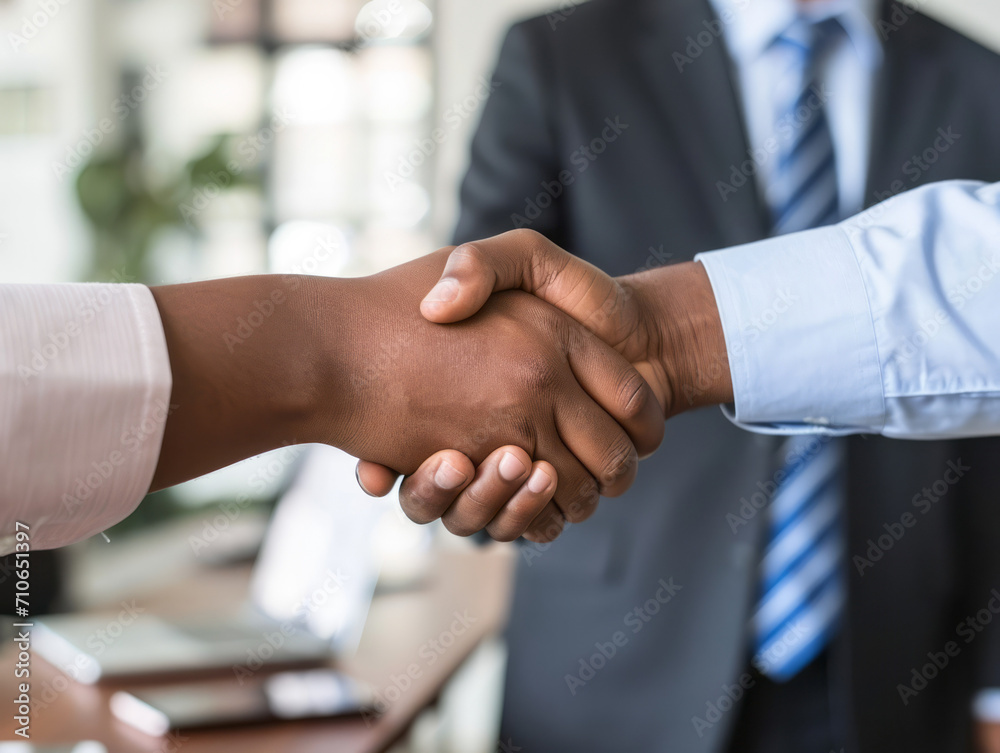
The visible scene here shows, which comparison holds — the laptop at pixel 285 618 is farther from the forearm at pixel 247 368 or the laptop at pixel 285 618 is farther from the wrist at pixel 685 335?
the wrist at pixel 685 335

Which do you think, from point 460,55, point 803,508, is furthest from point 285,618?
point 460,55

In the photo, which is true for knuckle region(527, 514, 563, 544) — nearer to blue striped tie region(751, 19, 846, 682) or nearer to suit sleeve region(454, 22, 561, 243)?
blue striped tie region(751, 19, 846, 682)

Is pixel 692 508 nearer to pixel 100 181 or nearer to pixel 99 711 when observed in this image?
pixel 99 711

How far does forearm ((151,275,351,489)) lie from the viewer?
760 mm

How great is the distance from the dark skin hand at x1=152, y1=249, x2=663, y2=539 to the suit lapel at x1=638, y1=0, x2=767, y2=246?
0.34m

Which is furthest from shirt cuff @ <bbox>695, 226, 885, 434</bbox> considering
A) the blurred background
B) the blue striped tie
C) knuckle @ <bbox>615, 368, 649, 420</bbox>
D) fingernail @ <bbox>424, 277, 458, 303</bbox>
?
the blurred background

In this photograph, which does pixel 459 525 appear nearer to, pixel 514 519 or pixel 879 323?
pixel 514 519

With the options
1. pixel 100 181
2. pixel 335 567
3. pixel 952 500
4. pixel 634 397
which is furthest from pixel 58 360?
pixel 100 181

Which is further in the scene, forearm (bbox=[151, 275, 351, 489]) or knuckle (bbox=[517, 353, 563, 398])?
knuckle (bbox=[517, 353, 563, 398])

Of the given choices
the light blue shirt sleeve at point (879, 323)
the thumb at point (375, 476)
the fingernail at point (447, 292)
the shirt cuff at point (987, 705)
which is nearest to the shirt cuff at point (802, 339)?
the light blue shirt sleeve at point (879, 323)

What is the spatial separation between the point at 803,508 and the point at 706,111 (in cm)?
63

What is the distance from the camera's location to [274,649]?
1.23 m

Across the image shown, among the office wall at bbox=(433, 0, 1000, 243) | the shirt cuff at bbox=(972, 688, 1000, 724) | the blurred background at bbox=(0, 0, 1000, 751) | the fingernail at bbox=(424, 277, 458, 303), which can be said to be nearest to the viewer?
the fingernail at bbox=(424, 277, 458, 303)

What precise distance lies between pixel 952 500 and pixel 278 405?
1.01 meters
